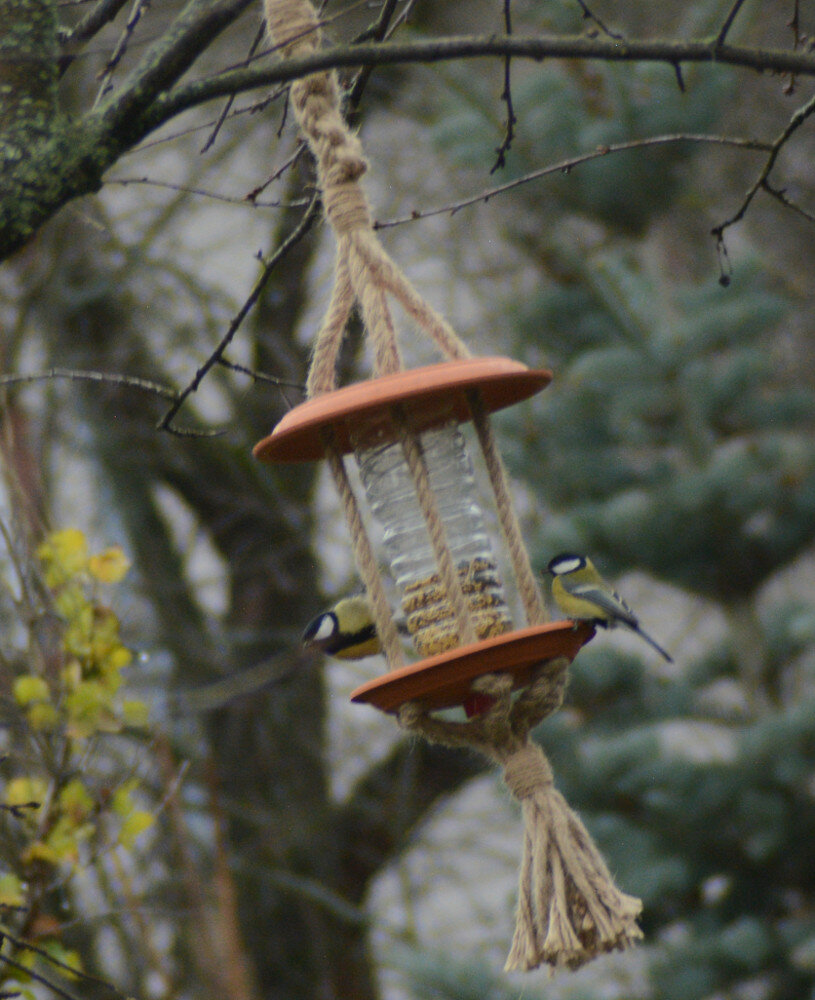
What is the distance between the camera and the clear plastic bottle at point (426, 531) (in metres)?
1.78

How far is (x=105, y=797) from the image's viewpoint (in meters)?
2.29

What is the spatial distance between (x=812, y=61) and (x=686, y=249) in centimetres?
623

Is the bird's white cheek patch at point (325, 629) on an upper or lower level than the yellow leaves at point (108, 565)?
lower

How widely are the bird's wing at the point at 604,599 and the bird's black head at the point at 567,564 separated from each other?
0.06m

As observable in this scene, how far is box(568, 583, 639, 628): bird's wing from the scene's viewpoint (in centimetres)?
175

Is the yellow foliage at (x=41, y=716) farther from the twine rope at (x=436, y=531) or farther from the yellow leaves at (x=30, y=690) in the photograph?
the twine rope at (x=436, y=531)

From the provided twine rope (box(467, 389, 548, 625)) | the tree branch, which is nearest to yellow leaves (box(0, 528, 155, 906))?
twine rope (box(467, 389, 548, 625))

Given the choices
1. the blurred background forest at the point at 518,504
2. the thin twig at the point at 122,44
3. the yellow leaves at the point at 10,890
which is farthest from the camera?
the blurred background forest at the point at 518,504

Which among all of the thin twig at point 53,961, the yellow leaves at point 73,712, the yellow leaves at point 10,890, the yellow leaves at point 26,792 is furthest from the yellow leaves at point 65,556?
the thin twig at point 53,961

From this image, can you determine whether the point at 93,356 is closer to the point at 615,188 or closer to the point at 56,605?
the point at 615,188

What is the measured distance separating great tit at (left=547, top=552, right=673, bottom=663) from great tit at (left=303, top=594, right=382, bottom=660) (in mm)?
312

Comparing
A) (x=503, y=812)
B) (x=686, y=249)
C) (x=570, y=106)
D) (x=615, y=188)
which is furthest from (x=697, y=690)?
(x=686, y=249)

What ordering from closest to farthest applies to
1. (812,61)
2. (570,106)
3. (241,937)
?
(812,61), (570,106), (241,937)

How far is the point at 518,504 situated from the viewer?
5.92 meters
